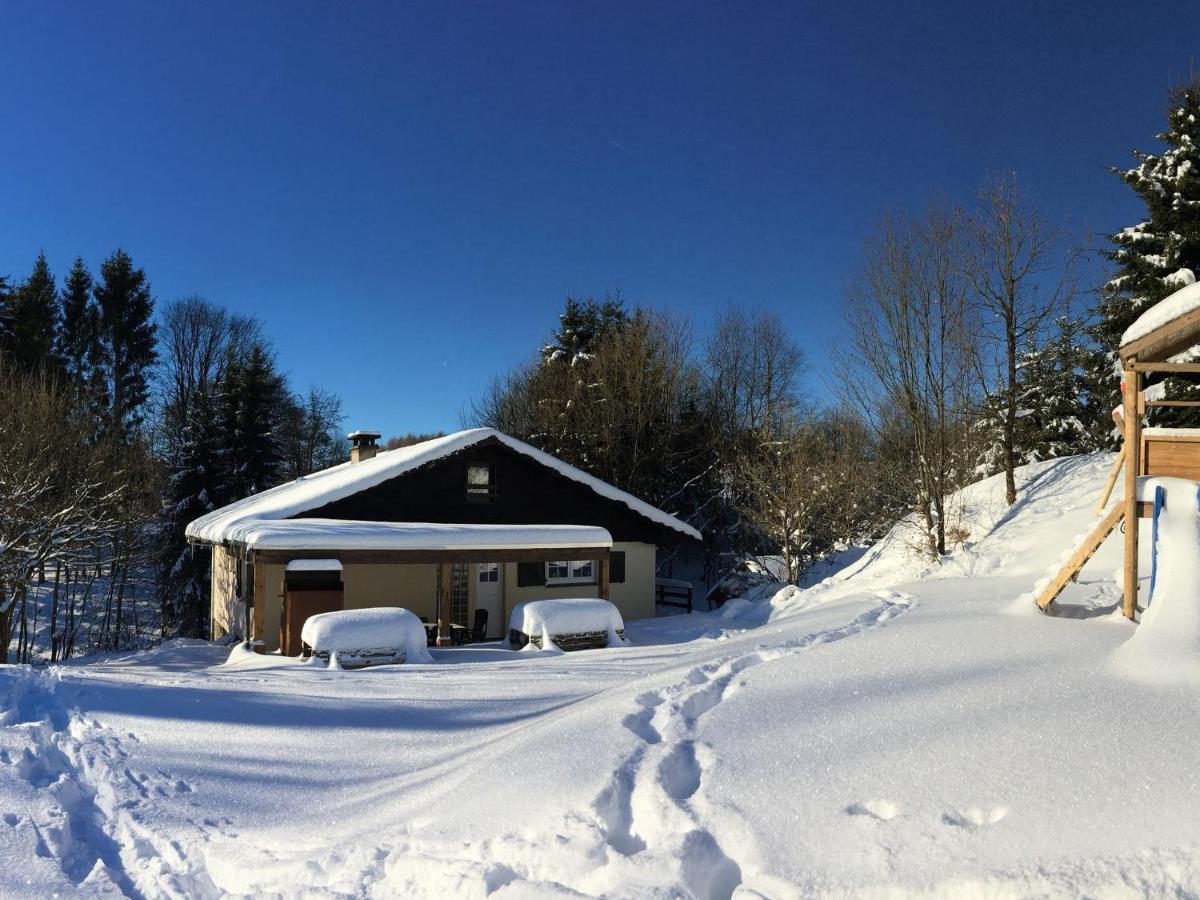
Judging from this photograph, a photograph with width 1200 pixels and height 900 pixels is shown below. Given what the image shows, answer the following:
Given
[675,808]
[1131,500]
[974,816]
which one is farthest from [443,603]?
[974,816]

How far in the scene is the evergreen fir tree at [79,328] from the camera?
3366cm

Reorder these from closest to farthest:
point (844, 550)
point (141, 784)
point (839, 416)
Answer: point (141, 784)
point (844, 550)
point (839, 416)

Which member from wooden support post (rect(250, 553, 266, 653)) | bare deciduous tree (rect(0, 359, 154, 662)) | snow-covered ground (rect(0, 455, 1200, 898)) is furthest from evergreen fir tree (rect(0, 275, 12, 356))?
snow-covered ground (rect(0, 455, 1200, 898))

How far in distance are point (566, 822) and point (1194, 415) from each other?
1806 centimetres

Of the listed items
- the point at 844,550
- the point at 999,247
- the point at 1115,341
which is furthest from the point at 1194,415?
the point at 844,550

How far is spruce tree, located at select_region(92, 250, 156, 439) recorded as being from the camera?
3422cm

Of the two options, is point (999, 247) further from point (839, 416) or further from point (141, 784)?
point (141, 784)

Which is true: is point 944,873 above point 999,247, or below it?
below

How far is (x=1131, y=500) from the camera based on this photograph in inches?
287

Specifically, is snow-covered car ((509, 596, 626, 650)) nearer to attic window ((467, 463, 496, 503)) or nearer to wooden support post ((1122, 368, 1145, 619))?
attic window ((467, 463, 496, 503))

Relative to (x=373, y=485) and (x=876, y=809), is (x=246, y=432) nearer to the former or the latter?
(x=373, y=485)

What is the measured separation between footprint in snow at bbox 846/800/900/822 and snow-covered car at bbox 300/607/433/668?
8.85m

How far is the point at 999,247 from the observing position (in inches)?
727

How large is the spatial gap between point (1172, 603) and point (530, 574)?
14.5 meters
